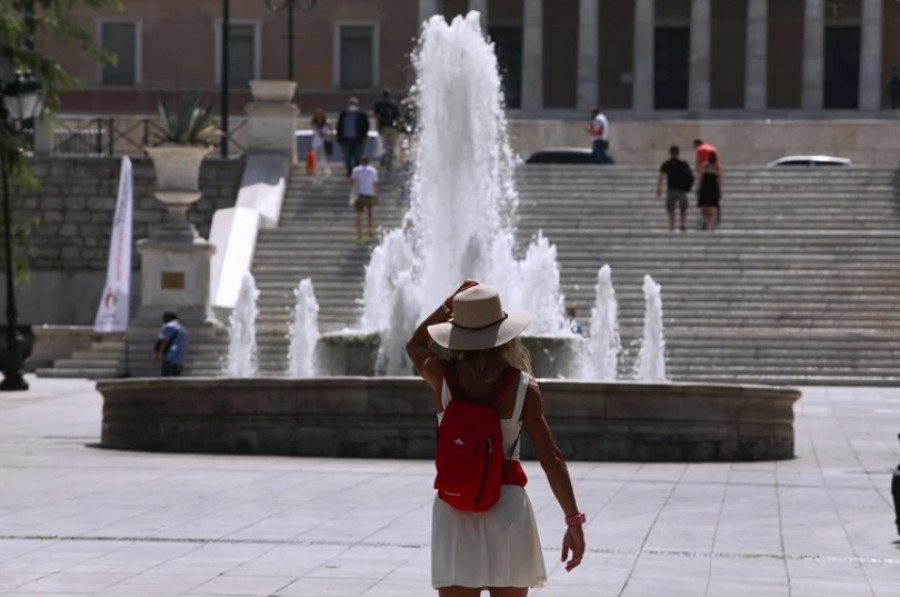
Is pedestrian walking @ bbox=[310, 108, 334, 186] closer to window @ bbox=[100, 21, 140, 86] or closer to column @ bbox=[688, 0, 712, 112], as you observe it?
column @ bbox=[688, 0, 712, 112]

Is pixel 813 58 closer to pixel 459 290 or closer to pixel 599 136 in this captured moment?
pixel 599 136

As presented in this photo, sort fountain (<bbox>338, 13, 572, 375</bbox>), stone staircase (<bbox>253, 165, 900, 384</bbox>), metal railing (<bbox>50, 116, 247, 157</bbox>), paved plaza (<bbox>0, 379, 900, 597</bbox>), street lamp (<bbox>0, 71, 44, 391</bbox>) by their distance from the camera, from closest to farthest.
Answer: paved plaza (<bbox>0, 379, 900, 597</bbox>) < fountain (<bbox>338, 13, 572, 375</bbox>) < street lamp (<bbox>0, 71, 44, 391</bbox>) < stone staircase (<bbox>253, 165, 900, 384</bbox>) < metal railing (<bbox>50, 116, 247, 157</bbox>)

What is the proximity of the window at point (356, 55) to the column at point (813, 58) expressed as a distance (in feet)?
41.6

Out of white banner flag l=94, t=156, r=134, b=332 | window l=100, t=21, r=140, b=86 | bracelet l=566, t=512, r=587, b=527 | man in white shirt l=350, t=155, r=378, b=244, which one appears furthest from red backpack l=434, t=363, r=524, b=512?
window l=100, t=21, r=140, b=86

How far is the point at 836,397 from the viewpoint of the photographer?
85.1 ft

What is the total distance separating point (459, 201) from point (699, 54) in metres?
40.2

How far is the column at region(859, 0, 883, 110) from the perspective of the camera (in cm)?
6372

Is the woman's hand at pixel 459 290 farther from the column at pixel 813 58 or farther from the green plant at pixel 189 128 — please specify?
the column at pixel 813 58

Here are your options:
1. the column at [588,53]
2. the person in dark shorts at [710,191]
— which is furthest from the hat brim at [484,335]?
the column at [588,53]

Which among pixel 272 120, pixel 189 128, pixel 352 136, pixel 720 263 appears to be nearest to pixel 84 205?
pixel 272 120

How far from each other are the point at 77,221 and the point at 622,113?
2533cm

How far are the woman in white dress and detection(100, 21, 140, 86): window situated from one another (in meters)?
59.8

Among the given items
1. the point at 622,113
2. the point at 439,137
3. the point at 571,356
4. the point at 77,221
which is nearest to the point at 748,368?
the point at 439,137

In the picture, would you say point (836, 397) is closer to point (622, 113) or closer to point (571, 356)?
point (571, 356)
